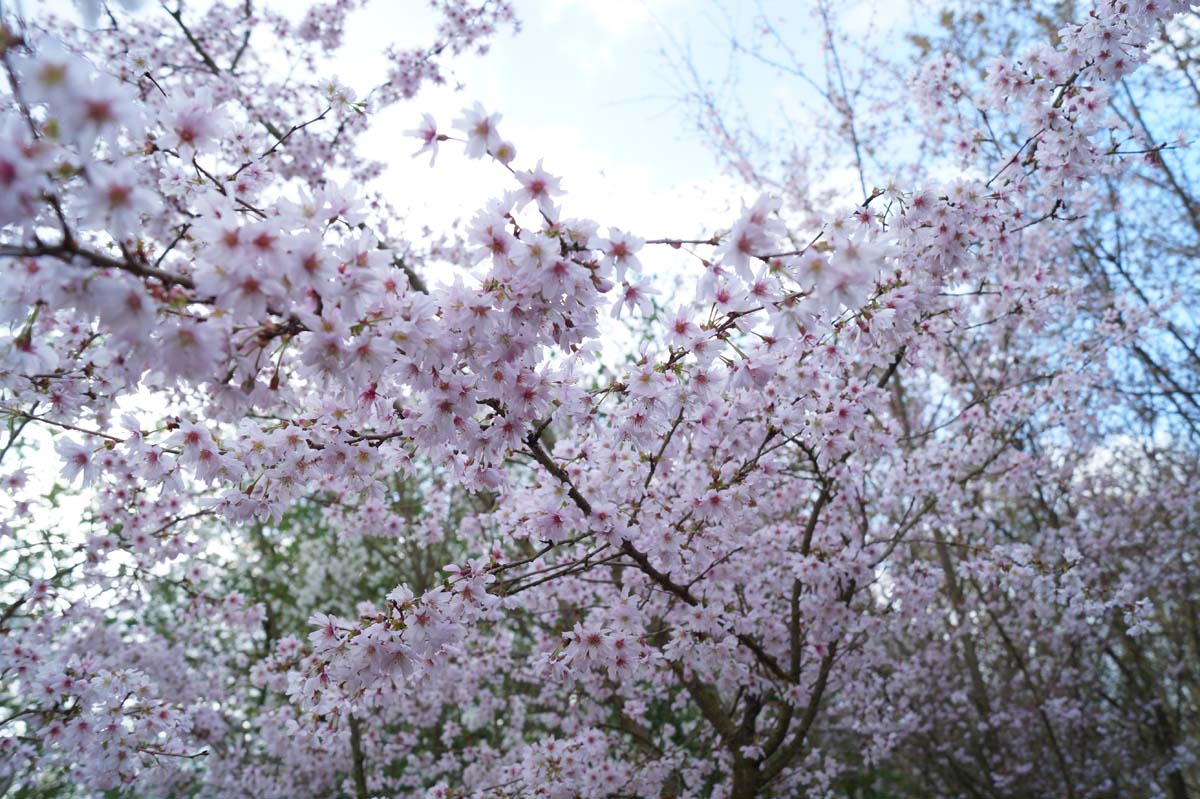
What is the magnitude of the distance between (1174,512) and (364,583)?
11.5 meters

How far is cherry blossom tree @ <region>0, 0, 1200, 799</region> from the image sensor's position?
174 cm

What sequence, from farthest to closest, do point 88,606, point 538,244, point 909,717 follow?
point 909,717, point 88,606, point 538,244

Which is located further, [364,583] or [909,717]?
[364,583]

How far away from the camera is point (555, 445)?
5.54 m

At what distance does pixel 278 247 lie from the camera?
1553 mm

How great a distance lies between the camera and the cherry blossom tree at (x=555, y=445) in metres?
1.74

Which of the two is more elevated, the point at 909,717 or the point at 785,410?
the point at 785,410

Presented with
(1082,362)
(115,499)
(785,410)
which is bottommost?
(785,410)

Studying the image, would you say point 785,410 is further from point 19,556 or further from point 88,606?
point 19,556

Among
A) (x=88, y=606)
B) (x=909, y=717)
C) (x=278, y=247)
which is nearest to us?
(x=278, y=247)

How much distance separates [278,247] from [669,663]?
151 inches

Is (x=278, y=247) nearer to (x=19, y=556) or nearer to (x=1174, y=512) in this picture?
(x=19, y=556)

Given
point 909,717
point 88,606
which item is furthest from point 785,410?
point 909,717

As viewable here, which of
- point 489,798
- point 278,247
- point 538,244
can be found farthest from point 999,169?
point 489,798
